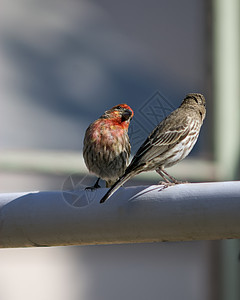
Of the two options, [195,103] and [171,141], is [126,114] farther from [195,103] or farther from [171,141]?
[195,103]

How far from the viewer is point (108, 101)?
810cm

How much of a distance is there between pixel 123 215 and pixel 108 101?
5.53 meters

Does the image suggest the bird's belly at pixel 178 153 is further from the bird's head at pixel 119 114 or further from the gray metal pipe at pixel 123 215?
the gray metal pipe at pixel 123 215

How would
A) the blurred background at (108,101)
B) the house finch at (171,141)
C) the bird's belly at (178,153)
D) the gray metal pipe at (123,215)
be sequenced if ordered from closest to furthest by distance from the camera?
the gray metal pipe at (123,215) → the house finch at (171,141) → the bird's belly at (178,153) → the blurred background at (108,101)

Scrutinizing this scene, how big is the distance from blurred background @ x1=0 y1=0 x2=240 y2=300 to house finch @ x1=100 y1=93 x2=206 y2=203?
10.1 ft

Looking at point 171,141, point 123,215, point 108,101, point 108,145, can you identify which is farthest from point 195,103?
point 108,101

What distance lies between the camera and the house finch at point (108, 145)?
4426 millimetres

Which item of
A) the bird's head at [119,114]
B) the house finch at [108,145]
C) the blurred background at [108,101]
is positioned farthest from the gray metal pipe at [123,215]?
the blurred background at [108,101]

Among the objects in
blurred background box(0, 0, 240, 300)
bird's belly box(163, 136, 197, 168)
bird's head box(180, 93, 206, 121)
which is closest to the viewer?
bird's belly box(163, 136, 197, 168)

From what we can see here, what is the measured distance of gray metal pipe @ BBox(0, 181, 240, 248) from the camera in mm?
2469

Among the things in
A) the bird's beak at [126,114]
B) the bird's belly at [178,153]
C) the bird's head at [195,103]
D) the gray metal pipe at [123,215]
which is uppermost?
the bird's head at [195,103]

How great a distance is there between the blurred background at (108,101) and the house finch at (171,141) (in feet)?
10.1

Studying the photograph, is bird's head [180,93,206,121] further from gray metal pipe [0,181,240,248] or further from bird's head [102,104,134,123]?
gray metal pipe [0,181,240,248]

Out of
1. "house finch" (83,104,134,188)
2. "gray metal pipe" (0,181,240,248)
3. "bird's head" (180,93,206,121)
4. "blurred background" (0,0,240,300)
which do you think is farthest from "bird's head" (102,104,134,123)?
"blurred background" (0,0,240,300)
